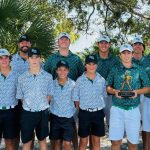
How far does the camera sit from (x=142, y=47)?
22.3 feet

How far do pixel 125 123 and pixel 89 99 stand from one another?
2.06ft

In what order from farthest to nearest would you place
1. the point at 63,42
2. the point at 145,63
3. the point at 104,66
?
the point at 104,66
the point at 63,42
the point at 145,63

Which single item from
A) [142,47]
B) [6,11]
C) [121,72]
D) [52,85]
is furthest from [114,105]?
[6,11]

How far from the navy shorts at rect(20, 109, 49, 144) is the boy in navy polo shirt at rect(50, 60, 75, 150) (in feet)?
0.56

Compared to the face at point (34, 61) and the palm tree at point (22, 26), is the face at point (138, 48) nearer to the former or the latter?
the face at point (34, 61)

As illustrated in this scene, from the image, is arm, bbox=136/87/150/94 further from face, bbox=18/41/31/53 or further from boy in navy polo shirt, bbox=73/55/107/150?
face, bbox=18/41/31/53

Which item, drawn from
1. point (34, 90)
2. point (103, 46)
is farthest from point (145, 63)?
point (34, 90)

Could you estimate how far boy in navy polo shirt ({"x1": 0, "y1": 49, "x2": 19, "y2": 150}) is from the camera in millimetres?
5973

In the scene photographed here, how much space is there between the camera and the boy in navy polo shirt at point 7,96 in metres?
5.97

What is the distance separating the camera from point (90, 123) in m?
6.15

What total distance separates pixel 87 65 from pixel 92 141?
116 cm

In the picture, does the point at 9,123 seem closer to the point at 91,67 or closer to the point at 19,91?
the point at 19,91

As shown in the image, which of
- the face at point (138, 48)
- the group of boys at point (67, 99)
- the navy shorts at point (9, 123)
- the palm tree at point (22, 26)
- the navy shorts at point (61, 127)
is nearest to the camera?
the group of boys at point (67, 99)

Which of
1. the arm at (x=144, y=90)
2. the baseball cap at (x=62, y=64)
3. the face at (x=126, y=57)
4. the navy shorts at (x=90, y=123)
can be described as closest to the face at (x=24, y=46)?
the baseball cap at (x=62, y=64)
